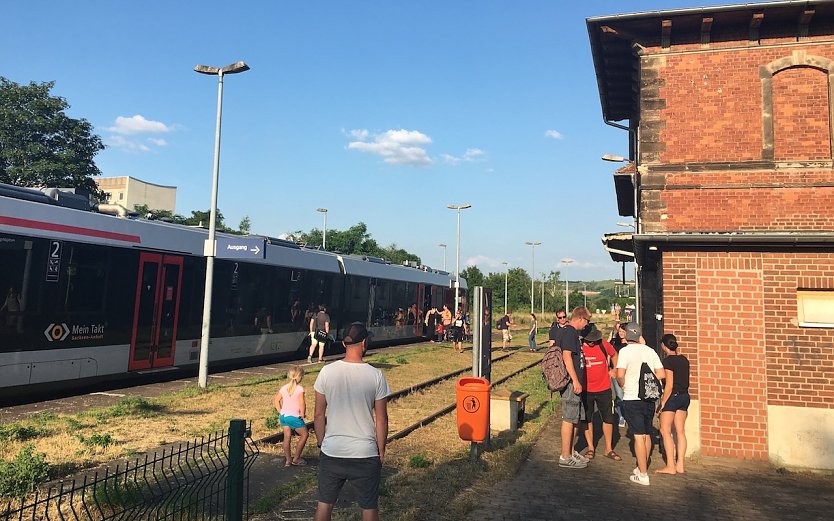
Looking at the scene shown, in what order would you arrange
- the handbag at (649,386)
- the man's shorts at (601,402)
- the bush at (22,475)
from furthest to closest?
1. the man's shorts at (601,402)
2. the handbag at (649,386)
3. the bush at (22,475)

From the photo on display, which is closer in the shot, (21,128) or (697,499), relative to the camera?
(697,499)

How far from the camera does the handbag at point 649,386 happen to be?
6887 mm

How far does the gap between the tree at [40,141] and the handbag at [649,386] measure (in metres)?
39.7

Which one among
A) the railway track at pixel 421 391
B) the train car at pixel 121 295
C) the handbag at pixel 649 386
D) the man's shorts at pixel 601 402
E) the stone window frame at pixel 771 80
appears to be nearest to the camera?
the handbag at pixel 649 386

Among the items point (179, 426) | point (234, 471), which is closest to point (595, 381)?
point (234, 471)

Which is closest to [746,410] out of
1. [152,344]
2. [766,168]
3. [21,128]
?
[766,168]

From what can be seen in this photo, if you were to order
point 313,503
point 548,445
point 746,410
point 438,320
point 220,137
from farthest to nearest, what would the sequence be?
1. point 438,320
2. point 220,137
3. point 548,445
4. point 746,410
5. point 313,503

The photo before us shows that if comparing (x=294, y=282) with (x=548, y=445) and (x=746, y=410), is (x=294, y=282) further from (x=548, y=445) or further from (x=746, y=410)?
(x=746, y=410)

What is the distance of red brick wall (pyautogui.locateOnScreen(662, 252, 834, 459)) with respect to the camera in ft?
25.6

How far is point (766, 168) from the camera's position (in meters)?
9.14

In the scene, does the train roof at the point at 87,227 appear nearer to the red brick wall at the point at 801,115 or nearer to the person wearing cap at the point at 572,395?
the person wearing cap at the point at 572,395

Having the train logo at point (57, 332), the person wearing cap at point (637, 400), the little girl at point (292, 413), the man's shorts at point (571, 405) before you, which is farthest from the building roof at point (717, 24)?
the train logo at point (57, 332)

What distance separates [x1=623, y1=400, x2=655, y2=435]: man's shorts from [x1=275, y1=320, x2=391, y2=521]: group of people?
4000 millimetres

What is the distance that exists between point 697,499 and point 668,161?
18.4 ft
